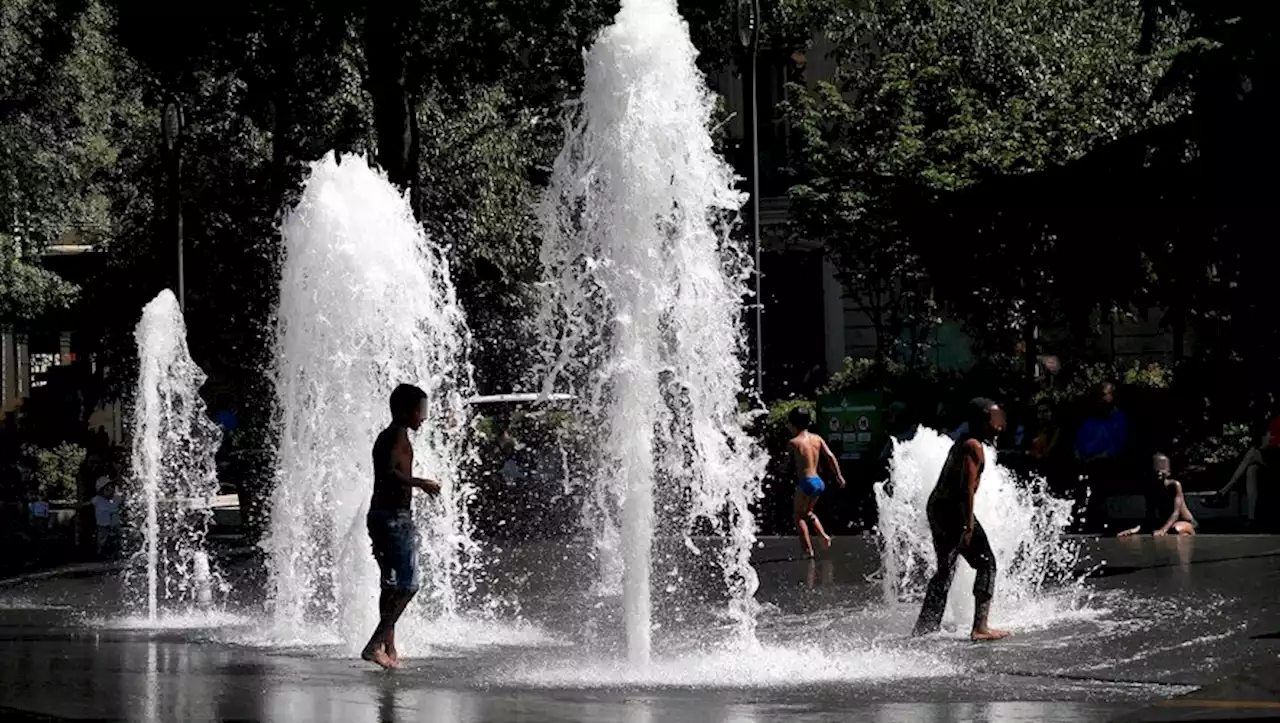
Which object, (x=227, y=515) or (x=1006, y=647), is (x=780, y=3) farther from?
(x=1006, y=647)

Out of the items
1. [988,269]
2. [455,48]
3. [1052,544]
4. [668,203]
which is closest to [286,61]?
[455,48]

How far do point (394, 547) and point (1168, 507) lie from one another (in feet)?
38.7

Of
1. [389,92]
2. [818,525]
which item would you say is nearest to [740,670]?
[818,525]

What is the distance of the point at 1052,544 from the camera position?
18.6 meters

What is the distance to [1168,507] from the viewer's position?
73.2ft

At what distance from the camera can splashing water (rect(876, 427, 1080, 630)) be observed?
15.8 m

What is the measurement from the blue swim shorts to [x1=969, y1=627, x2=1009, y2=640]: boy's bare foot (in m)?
7.00

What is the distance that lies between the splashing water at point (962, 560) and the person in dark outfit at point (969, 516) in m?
1.12

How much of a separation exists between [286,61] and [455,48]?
4.23 metres

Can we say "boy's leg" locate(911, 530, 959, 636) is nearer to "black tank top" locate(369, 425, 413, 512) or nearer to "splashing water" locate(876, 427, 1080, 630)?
"splashing water" locate(876, 427, 1080, 630)

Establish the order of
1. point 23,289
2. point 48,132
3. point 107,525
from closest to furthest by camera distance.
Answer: point 107,525, point 23,289, point 48,132

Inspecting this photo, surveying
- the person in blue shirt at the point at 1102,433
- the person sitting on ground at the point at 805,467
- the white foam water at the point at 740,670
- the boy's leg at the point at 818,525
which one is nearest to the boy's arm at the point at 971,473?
the white foam water at the point at 740,670

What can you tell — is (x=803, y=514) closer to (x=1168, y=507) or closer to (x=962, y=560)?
(x=1168, y=507)

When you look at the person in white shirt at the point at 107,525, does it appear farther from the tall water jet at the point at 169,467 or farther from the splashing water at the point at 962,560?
the splashing water at the point at 962,560
